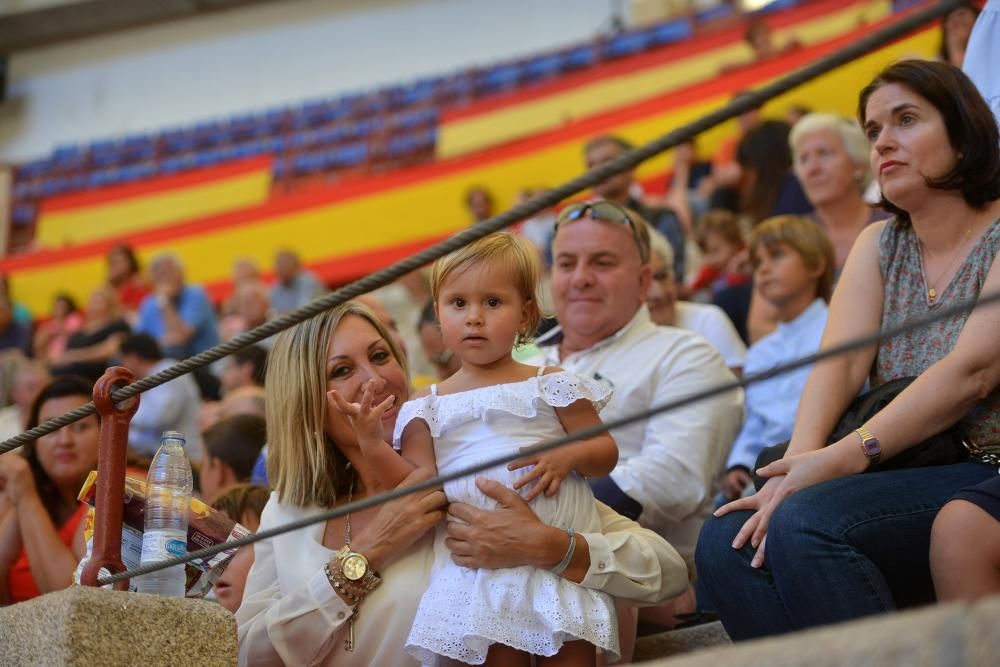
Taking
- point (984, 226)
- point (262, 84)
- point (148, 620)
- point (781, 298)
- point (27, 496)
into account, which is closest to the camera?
point (148, 620)

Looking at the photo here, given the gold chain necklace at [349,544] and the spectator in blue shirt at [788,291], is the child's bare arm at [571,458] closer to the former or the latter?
the gold chain necklace at [349,544]

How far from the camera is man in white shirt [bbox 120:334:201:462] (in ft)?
16.1

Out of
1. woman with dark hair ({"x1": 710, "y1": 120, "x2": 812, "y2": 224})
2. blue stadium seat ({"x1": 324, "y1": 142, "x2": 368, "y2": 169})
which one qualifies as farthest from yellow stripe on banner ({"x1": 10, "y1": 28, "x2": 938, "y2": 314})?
woman with dark hair ({"x1": 710, "y1": 120, "x2": 812, "y2": 224})

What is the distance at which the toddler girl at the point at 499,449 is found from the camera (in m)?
2.00

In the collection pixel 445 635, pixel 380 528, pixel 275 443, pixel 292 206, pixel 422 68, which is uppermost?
pixel 422 68

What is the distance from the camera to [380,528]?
2.18m

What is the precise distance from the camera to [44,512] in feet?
9.82

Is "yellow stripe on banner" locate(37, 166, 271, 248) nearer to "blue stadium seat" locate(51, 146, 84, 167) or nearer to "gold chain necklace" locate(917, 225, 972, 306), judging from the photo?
"blue stadium seat" locate(51, 146, 84, 167)

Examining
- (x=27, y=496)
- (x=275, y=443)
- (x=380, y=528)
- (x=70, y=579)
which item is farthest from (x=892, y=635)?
(x=27, y=496)

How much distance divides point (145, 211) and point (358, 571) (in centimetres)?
908

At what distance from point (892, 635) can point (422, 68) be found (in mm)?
9827

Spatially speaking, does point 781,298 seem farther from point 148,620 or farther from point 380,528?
point 148,620

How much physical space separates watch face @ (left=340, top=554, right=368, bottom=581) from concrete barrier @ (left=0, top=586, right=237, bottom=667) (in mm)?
317

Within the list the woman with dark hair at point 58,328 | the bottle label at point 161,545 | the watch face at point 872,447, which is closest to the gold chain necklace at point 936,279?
the watch face at point 872,447
